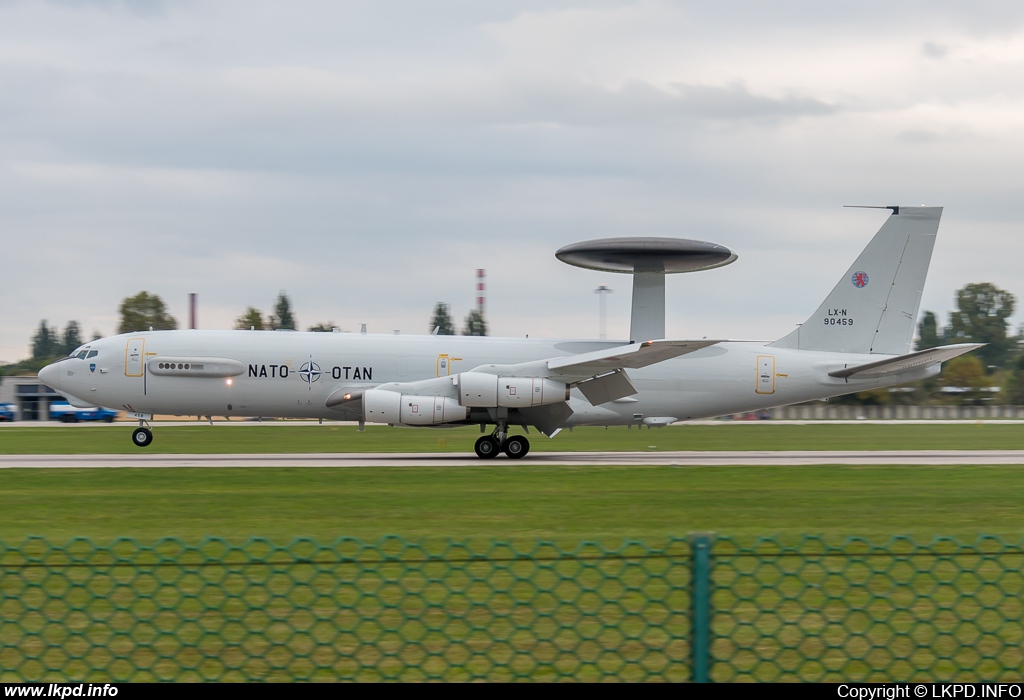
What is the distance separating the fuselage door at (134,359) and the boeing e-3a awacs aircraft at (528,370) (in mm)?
29

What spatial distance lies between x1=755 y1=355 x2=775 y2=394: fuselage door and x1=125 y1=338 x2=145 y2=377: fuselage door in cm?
1856

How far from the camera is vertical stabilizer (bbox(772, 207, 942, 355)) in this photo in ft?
106

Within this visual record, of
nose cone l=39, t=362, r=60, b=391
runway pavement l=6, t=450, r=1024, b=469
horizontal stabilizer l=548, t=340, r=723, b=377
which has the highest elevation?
horizontal stabilizer l=548, t=340, r=723, b=377

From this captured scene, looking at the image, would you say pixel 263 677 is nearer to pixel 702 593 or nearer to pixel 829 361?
pixel 702 593

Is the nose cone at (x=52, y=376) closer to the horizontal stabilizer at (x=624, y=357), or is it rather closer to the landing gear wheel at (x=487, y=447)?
the landing gear wheel at (x=487, y=447)

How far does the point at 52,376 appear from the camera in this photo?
30.1 metres

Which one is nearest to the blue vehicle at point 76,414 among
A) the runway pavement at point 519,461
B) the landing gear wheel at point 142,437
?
the landing gear wheel at point 142,437

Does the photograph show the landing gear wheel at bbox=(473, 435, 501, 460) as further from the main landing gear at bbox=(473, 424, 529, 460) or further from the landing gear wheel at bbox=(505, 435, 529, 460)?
the landing gear wheel at bbox=(505, 435, 529, 460)

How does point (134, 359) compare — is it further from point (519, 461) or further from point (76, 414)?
point (76, 414)

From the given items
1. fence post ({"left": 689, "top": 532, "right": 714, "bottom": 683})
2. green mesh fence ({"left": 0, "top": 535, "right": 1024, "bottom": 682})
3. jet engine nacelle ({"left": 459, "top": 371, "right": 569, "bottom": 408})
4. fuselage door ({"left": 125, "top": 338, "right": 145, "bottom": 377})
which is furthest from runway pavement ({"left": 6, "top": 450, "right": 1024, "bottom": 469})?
fence post ({"left": 689, "top": 532, "right": 714, "bottom": 683})

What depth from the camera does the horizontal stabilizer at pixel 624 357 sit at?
27.1m

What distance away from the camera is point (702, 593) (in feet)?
16.9
